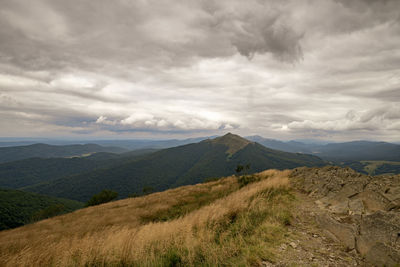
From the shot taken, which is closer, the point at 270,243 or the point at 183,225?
the point at 270,243

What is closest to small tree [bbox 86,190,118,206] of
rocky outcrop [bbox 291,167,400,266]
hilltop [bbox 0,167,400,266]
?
hilltop [bbox 0,167,400,266]

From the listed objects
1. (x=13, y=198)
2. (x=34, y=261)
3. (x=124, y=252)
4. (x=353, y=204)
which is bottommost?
(x=13, y=198)

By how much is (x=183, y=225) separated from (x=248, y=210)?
3.14 meters

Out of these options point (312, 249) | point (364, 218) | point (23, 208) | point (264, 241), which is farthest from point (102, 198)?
point (364, 218)

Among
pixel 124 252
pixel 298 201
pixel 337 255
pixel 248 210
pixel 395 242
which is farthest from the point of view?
pixel 298 201

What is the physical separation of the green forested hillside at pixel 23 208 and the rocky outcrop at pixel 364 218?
123620mm

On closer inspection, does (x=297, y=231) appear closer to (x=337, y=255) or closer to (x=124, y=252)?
(x=337, y=255)

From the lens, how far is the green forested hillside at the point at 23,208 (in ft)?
303

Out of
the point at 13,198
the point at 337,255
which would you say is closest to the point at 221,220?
the point at 337,255

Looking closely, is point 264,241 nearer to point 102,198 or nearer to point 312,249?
point 312,249

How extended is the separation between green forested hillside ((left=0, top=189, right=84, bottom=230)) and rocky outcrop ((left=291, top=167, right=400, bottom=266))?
12362 cm

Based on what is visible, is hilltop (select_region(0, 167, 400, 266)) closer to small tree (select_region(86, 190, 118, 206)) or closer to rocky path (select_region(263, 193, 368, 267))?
rocky path (select_region(263, 193, 368, 267))

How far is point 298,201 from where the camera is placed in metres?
9.57

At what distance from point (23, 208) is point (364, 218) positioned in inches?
7069
